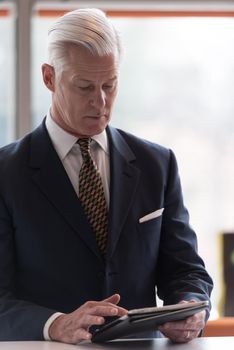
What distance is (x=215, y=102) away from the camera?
511 cm

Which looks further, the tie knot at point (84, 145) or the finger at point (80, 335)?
the tie knot at point (84, 145)

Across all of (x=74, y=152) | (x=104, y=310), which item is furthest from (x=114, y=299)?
(x=74, y=152)

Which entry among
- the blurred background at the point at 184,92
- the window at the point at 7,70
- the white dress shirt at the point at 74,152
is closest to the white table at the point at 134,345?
the white dress shirt at the point at 74,152

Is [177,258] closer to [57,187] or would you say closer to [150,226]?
[150,226]

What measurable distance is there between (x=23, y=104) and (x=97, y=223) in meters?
2.18

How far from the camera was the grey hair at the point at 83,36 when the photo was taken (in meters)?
2.72

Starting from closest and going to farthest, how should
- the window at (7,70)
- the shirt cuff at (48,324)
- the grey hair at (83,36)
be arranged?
the shirt cuff at (48,324)
the grey hair at (83,36)
the window at (7,70)

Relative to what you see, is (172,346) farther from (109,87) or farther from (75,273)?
(109,87)

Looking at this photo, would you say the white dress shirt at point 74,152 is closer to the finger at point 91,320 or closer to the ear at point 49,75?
the ear at point 49,75

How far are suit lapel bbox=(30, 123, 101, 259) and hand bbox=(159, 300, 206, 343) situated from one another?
0.35 m

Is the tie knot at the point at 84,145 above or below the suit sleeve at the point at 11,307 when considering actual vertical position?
above

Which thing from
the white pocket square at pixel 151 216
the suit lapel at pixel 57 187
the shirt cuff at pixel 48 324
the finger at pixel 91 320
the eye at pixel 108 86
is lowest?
the shirt cuff at pixel 48 324

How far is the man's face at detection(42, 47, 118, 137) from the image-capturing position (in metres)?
2.73

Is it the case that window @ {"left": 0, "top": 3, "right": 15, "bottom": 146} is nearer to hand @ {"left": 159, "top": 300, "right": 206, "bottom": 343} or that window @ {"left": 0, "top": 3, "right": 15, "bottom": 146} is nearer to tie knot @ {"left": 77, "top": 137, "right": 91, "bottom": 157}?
tie knot @ {"left": 77, "top": 137, "right": 91, "bottom": 157}
